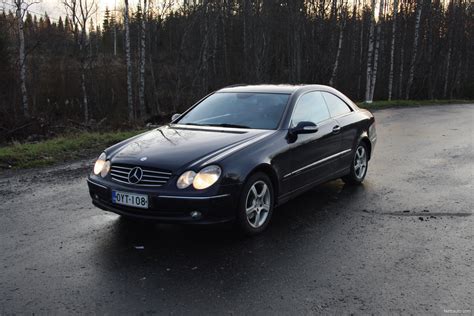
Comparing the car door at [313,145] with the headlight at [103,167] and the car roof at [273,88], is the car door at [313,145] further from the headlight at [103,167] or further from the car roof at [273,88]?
the headlight at [103,167]

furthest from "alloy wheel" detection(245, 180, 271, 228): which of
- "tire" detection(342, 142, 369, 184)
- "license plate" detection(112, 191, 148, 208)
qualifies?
"tire" detection(342, 142, 369, 184)

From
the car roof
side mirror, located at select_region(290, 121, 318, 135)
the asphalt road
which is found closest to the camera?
the asphalt road

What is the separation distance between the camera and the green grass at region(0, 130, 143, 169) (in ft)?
28.3

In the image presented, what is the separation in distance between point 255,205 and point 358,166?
275cm

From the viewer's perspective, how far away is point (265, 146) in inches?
192

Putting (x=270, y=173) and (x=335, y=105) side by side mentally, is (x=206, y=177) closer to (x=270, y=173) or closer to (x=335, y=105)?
(x=270, y=173)

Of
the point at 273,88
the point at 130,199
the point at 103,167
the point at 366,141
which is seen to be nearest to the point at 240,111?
the point at 273,88

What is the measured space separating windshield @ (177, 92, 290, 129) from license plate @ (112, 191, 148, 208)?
5.35ft

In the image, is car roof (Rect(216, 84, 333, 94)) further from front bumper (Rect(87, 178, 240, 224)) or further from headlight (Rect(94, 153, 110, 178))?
headlight (Rect(94, 153, 110, 178))

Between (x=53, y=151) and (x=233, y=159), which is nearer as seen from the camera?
(x=233, y=159)

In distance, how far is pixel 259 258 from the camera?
4.21 metres

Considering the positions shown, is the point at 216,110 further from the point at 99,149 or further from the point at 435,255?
the point at 99,149

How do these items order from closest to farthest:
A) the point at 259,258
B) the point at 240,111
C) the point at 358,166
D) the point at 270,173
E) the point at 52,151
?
the point at 259,258 < the point at 270,173 < the point at 240,111 < the point at 358,166 < the point at 52,151

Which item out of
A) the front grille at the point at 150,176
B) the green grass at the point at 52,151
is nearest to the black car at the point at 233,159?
the front grille at the point at 150,176
